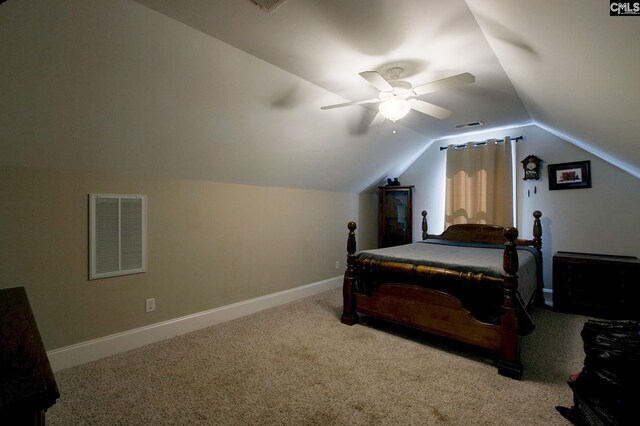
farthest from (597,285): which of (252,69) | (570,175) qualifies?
(252,69)

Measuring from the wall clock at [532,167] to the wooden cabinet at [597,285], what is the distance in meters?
1.10

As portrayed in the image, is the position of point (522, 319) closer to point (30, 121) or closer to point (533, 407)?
point (533, 407)

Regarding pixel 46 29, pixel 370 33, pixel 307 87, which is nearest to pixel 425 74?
pixel 370 33

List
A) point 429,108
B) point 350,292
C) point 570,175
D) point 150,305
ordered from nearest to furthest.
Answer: point 429,108, point 150,305, point 350,292, point 570,175

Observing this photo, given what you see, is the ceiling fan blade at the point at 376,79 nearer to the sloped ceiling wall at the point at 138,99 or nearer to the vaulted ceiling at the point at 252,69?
the vaulted ceiling at the point at 252,69

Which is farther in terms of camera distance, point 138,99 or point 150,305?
point 150,305

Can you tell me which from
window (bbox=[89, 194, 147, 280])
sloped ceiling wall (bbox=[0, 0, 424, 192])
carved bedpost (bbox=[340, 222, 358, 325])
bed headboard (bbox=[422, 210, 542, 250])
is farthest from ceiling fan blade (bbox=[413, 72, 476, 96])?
bed headboard (bbox=[422, 210, 542, 250])

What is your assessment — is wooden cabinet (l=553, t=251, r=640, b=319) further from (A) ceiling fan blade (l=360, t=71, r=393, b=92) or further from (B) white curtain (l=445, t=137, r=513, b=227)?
(A) ceiling fan blade (l=360, t=71, r=393, b=92)

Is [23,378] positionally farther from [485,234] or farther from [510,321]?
[485,234]

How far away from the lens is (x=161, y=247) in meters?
2.73

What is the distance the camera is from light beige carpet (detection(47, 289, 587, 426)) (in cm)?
170

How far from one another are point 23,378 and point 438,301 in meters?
2.50

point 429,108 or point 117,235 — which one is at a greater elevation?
point 429,108

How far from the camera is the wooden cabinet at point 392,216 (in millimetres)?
4965
